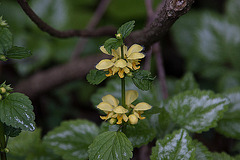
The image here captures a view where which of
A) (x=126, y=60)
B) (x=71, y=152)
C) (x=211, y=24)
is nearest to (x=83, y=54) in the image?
(x=211, y=24)

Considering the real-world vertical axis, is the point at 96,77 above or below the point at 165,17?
below

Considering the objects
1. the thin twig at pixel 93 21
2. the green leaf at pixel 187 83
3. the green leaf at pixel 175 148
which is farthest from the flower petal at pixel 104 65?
the thin twig at pixel 93 21

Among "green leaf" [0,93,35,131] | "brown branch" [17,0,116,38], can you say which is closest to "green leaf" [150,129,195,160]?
"green leaf" [0,93,35,131]

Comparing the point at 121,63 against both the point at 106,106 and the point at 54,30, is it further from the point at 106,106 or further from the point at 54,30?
the point at 54,30

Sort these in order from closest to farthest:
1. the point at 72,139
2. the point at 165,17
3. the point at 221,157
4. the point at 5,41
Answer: the point at 5,41, the point at 165,17, the point at 221,157, the point at 72,139

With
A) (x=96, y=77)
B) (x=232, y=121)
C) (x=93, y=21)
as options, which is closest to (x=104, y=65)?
(x=96, y=77)

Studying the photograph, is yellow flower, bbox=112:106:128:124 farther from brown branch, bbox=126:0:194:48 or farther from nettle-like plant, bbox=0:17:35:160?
brown branch, bbox=126:0:194:48
